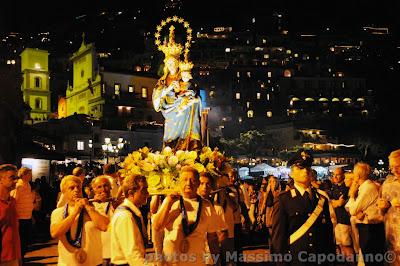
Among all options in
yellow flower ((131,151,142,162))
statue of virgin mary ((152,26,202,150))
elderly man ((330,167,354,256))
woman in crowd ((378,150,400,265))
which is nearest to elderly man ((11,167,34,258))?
yellow flower ((131,151,142,162))

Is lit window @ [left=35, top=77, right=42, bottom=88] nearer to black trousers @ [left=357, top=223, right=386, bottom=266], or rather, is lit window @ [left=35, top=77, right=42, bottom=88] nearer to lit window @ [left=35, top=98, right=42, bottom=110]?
lit window @ [left=35, top=98, right=42, bottom=110]

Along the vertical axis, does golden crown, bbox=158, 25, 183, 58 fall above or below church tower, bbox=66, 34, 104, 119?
below

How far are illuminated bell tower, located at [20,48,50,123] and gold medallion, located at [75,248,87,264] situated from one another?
199 feet

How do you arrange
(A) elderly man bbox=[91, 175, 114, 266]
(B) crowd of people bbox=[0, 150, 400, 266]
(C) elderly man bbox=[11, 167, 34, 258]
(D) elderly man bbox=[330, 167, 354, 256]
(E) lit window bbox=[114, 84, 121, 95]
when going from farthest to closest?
(E) lit window bbox=[114, 84, 121, 95], (C) elderly man bbox=[11, 167, 34, 258], (D) elderly man bbox=[330, 167, 354, 256], (A) elderly man bbox=[91, 175, 114, 266], (B) crowd of people bbox=[0, 150, 400, 266]

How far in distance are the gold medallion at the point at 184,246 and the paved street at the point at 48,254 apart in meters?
5.74

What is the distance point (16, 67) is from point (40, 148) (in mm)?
8103

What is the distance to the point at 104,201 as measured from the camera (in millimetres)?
6137

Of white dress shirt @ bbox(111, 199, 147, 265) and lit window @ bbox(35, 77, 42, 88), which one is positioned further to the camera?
lit window @ bbox(35, 77, 42, 88)

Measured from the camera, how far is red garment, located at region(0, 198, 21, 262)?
6754mm

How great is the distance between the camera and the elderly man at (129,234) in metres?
5.03

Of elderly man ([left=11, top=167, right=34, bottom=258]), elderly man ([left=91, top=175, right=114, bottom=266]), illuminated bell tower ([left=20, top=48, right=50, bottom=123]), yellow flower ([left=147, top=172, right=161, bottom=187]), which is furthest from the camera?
illuminated bell tower ([left=20, top=48, right=50, bottom=123])

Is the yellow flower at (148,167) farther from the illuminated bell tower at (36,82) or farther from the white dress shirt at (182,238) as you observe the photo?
the illuminated bell tower at (36,82)

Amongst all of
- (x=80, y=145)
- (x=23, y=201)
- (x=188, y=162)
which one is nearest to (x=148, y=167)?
(x=188, y=162)

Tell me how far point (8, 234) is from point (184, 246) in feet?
8.08
